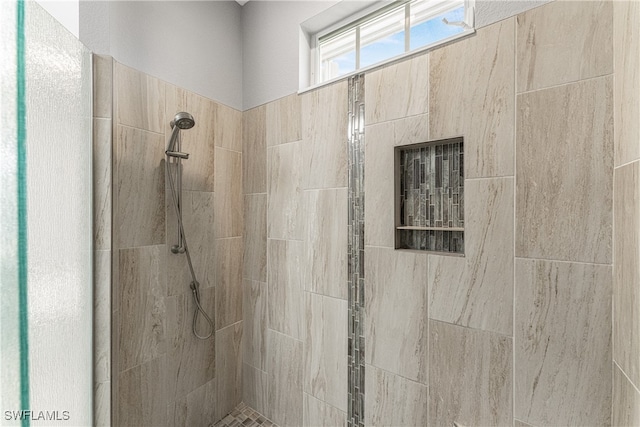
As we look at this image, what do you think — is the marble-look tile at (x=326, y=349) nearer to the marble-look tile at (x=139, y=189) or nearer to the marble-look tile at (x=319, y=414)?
the marble-look tile at (x=319, y=414)

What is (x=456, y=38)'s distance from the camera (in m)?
1.13

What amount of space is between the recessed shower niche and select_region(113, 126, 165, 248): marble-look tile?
1.10 meters

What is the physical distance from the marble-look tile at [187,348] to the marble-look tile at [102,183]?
0.45 m

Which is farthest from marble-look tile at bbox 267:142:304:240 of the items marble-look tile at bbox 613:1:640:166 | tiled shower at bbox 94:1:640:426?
marble-look tile at bbox 613:1:640:166

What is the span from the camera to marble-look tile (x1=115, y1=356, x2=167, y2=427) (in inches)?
51.7

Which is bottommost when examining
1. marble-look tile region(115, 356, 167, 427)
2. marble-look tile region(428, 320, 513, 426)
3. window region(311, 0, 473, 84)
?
marble-look tile region(115, 356, 167, 427)

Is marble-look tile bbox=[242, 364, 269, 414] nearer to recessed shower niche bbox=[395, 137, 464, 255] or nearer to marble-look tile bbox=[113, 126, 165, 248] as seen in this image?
marble-look tile bbox=[113, 126, 165, 248]

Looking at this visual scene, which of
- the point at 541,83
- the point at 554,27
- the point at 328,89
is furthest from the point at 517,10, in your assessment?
the point at 328,89

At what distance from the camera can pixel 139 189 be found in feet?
4.57

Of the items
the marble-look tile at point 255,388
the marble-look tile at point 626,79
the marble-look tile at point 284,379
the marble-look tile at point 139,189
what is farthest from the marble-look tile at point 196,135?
the marble-look tile at point 626,79

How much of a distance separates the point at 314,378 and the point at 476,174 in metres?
1.22

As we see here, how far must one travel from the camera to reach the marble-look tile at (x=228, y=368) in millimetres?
1773

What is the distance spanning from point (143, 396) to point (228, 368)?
510 mm

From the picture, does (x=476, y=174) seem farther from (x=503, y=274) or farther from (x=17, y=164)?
(x=17, y=164)
